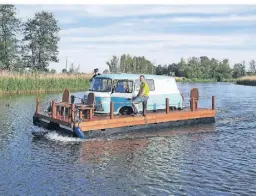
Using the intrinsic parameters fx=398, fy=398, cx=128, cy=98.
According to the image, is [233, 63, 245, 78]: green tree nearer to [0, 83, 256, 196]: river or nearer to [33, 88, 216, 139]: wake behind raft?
[33, 88, 216, 139]: wake behind raft

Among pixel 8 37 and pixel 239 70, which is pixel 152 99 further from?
pixel 239 70

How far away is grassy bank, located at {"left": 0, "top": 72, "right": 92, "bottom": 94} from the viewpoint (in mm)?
38122

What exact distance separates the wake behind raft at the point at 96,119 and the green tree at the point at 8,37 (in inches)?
1432

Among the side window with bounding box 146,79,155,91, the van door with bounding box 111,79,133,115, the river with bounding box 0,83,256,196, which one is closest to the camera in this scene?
the river with bounding box 0,83,256,196

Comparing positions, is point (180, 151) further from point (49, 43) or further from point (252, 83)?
point (252, 83)

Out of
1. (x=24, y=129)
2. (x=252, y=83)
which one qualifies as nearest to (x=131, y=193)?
(x=24, y=129)

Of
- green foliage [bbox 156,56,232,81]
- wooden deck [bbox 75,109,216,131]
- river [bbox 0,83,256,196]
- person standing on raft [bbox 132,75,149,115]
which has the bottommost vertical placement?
river [bbox 0,83,256,196]

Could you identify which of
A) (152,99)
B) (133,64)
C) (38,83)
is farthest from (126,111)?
(133,64)

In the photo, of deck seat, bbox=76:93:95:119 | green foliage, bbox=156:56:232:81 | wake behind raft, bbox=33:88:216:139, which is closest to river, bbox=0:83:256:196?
wake behind raft, bbox=33:88:216:139

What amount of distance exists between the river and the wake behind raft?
0.43m

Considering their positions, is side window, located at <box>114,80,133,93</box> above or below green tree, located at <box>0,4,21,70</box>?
below

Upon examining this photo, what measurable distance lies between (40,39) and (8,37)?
586 cm

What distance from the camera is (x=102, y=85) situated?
1839 centimetres

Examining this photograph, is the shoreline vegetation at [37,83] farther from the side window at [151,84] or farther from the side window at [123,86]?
the side window at [123,86]
